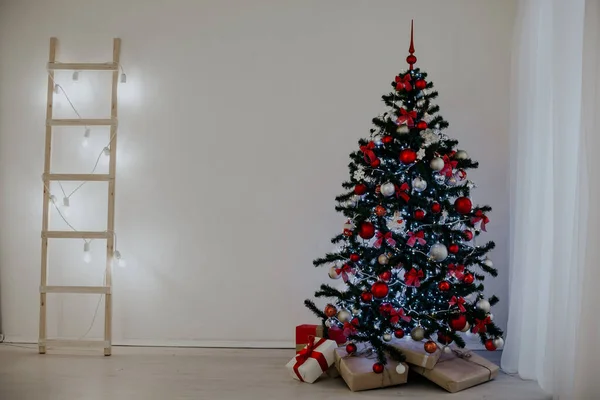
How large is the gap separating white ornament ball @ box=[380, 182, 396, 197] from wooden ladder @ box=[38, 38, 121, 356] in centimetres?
169

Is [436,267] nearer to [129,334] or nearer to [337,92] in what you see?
[337,92]

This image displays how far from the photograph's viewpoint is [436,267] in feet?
8.79

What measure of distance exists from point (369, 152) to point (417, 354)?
1.02 meters

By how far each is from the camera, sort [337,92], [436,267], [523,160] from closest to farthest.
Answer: [436,267], [523,160], [337,92]

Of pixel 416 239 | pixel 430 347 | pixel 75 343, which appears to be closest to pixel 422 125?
pixel 416 239

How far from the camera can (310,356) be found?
2.75 meters

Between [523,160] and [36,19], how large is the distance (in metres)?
3.09

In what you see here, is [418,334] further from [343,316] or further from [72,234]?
[72,234]

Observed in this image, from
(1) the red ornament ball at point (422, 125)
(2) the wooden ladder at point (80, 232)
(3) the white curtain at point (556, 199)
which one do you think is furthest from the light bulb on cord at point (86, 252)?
(3) the white curtain at point (556, 199)

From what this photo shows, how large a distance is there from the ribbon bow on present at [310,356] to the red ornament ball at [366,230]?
23.9 inches

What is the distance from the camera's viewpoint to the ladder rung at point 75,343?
324 centimetres

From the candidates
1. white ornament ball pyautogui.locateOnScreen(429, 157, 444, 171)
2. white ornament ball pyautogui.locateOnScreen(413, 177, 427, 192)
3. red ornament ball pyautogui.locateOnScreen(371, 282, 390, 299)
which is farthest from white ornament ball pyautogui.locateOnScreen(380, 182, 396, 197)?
red ornament ball pyautogui.locateOnScreen(371, 282, 390, 299)

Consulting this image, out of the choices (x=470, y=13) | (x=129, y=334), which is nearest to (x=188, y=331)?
(x=129, y=334)

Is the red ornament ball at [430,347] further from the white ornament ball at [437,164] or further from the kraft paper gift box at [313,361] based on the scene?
the white ornament ball at [437,164]
